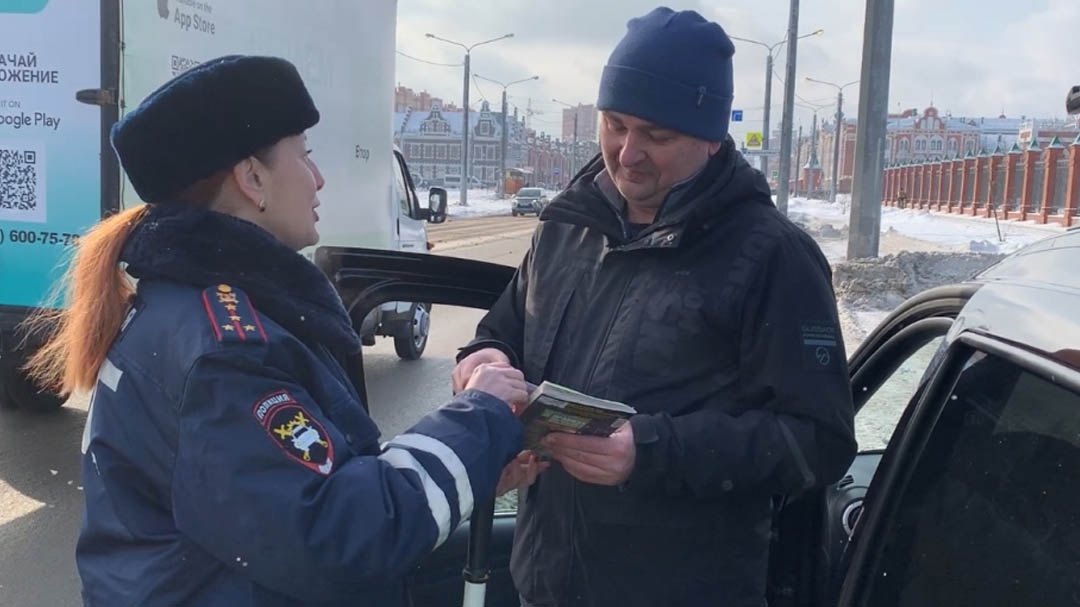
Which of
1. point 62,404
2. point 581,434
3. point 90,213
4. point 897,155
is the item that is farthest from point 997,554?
point 897,155

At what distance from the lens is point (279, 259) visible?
1.47 metres

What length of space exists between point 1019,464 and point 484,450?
800mm

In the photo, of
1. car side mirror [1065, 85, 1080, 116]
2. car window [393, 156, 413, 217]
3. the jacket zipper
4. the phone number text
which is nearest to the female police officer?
the jacket zipper

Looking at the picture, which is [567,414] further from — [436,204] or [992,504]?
[436,204]

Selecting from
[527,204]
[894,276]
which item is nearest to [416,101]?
[527,204]

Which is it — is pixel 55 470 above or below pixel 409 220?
below

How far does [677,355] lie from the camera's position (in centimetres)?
183

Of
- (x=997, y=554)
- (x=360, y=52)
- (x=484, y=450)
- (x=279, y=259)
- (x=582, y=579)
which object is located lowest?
(x=582, y=579)

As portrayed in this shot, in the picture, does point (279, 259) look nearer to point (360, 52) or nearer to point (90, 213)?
point (90, 213)

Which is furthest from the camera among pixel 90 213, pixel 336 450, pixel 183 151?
pixel 90 213

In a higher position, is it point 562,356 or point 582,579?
point 562,356

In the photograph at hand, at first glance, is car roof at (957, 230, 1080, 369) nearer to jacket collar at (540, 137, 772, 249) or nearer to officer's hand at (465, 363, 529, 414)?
jacket collar at (540, 137, 772, 249)

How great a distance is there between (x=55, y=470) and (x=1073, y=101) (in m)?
5.51

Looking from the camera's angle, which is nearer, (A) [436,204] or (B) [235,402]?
(B) [235,402]
